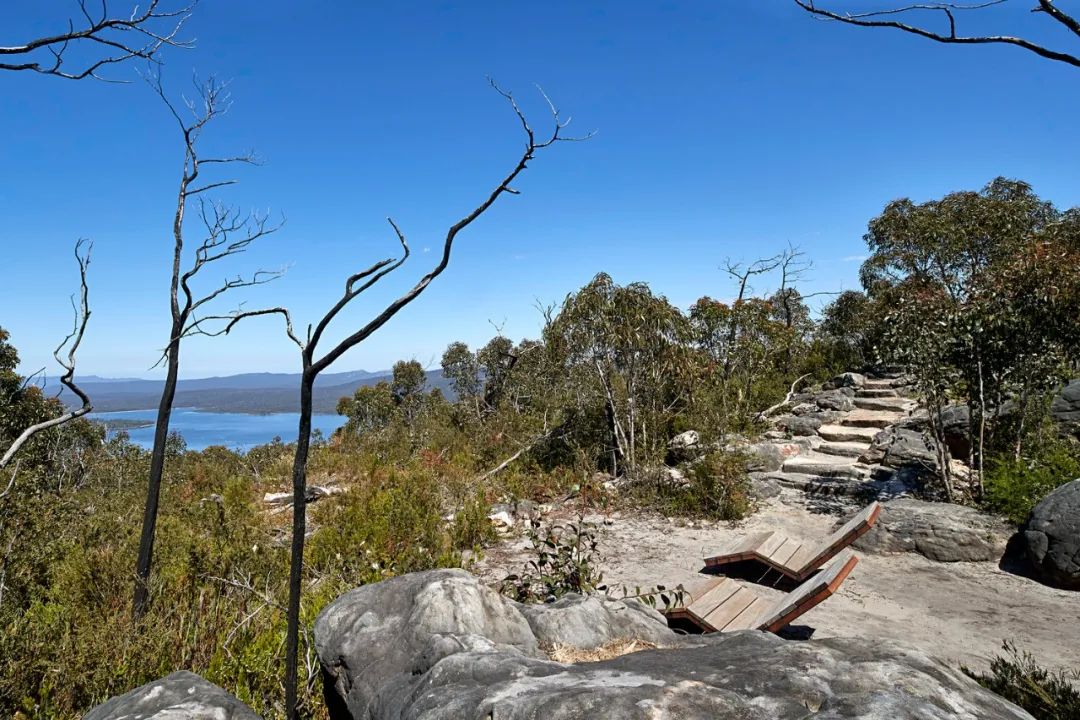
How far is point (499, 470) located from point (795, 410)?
8.37 m

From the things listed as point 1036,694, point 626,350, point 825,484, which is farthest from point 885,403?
point 1036,694

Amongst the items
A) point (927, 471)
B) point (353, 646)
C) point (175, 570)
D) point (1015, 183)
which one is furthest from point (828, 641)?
point (1015, 183)

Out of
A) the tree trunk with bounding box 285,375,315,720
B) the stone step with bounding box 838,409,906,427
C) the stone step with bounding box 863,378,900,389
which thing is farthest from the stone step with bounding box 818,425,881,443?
the tree trunk with bounding box 285,375,315,720

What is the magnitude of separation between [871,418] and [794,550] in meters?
7.80

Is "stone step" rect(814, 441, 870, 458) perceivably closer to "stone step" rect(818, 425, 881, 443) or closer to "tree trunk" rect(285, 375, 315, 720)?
"stone step" rect(818, 425, 881, 443)

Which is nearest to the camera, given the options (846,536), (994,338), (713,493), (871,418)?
(846,536)

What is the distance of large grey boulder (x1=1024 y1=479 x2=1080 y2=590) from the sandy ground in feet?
0.51

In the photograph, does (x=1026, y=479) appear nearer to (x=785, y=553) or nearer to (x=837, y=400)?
(x=785, y=553)

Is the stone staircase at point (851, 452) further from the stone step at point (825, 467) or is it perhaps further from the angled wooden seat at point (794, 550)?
the angled wooden seat at point (794, 550)

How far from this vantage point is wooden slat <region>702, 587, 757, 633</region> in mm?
4305

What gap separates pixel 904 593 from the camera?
17.6ft

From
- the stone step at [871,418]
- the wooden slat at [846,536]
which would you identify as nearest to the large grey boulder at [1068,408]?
the stone step at [871,418]

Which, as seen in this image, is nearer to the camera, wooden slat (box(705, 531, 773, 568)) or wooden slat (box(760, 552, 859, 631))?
wooden slat (box(760, 552, 859, 631))

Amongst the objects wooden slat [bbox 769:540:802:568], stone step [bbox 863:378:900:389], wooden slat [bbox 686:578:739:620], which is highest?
stone step [bbox 863:378:900:389]
